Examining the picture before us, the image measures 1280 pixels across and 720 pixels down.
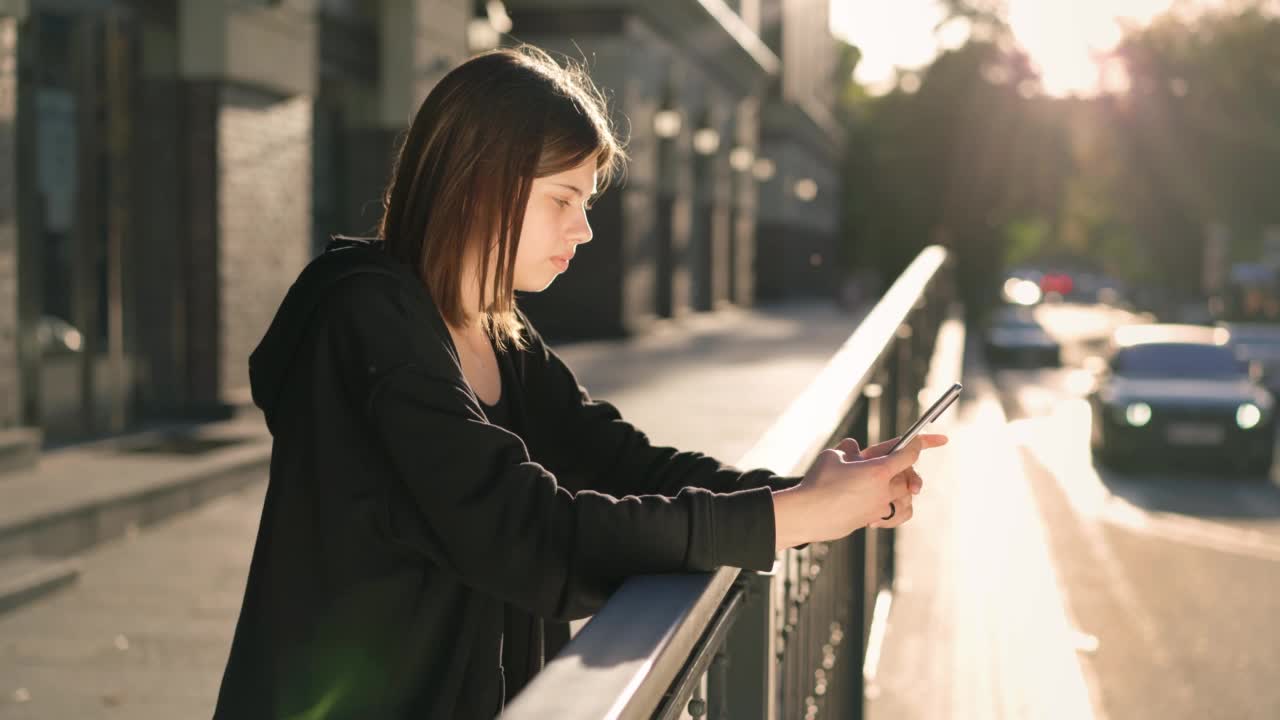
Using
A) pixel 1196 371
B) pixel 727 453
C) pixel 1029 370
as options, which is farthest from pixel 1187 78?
pixel 727 453

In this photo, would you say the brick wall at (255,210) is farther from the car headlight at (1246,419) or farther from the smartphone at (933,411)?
the smartphone at (933,411)

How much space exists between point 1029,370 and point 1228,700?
24583 mm

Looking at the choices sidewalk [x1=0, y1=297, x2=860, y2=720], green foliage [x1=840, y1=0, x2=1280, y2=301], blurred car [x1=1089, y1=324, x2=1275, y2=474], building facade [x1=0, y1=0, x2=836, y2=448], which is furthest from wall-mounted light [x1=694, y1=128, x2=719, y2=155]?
green foliage [x1=840, y1=0, x2=1280, y2=301]

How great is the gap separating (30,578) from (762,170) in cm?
2924

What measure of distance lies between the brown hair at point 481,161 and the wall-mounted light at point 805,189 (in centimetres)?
3771

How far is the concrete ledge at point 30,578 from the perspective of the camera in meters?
5.75

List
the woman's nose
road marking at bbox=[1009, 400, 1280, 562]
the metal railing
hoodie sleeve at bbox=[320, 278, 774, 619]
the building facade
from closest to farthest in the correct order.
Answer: the metal railing → hoodie sleeve at bbox=[320, 278, 774, 619] → the woman's nose → the building facade → road marking at bbox=[1009, 400, 1280, 562]

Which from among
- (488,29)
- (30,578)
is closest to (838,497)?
(30,578)

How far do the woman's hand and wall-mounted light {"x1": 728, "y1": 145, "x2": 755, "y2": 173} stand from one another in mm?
28147

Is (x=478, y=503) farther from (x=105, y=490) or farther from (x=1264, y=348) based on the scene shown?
(x=1264, y=348)

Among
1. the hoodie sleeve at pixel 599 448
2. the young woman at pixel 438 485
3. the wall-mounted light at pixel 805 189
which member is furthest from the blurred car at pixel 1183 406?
the wall-mounted light at pixel 805 189

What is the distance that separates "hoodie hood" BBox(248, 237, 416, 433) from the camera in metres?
1.71

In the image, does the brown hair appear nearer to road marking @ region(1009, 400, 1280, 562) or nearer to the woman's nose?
the woman's nose

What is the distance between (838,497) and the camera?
1.89 meters
